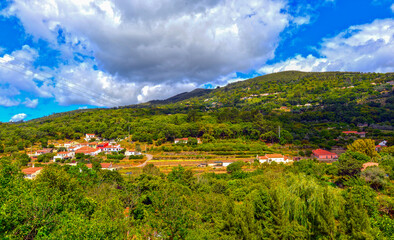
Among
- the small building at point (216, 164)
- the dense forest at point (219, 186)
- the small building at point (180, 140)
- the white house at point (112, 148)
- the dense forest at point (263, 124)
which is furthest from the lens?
the dense forest at point (263, 124)

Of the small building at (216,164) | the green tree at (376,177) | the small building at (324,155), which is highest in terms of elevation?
the green tree at (376,177)

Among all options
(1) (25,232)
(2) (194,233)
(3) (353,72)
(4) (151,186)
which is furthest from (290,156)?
(3) (353,72)

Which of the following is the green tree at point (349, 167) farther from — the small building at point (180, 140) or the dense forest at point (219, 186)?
the small building at point (180, 140)

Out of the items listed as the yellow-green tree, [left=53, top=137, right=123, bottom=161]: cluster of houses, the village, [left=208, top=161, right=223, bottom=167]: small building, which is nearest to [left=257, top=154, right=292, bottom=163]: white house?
the village

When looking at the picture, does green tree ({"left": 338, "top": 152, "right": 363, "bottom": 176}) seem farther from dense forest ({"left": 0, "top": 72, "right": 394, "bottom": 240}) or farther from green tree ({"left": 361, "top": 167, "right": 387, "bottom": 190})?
green tree ({"left": 361, "top": 167, "right": 387, "bottom": 190})

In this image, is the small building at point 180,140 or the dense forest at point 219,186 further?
the small building at point 180,140

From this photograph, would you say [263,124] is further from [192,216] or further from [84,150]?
[84,150]

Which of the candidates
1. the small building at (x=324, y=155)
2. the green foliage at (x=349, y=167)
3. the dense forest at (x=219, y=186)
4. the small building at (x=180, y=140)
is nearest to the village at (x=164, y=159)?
the small building at (x=324, y=155)

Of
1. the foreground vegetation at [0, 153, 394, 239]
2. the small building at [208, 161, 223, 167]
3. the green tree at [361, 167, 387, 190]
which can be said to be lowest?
the small building at [208, 161, 223, 167]

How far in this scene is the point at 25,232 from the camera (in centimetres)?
657

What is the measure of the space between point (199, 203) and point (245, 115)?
180 ft

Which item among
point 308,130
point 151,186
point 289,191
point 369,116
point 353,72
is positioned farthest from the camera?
point 353,72

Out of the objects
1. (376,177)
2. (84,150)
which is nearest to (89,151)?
→ (84,150)

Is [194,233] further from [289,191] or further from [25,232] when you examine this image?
[289,191]
